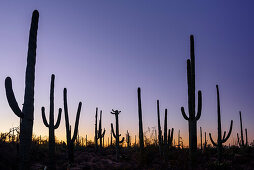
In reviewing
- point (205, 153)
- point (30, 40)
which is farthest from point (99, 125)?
point (30, 40)

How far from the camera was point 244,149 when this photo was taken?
1895 cm

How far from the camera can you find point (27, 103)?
6215 millimetres

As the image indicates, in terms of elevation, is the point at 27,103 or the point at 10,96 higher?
the point at 10,96

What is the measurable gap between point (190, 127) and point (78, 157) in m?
11.0

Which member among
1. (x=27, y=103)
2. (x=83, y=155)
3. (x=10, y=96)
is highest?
(x=10, y=96)

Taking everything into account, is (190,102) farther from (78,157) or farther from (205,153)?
(78,157)

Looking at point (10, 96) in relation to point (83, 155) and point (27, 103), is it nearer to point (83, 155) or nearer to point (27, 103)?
point (27, 103)

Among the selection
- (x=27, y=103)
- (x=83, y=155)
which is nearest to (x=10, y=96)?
(x=27, y=103)

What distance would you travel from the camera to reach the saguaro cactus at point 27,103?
228 inches

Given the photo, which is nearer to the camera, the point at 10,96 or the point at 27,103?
the point at 10,96

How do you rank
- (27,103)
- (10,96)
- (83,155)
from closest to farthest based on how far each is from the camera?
(10,96)
(27,103)
(83,155)

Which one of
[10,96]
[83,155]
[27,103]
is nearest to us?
[10,96]

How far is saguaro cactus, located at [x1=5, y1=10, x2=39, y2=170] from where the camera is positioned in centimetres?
579

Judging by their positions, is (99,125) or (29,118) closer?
(29,118)
